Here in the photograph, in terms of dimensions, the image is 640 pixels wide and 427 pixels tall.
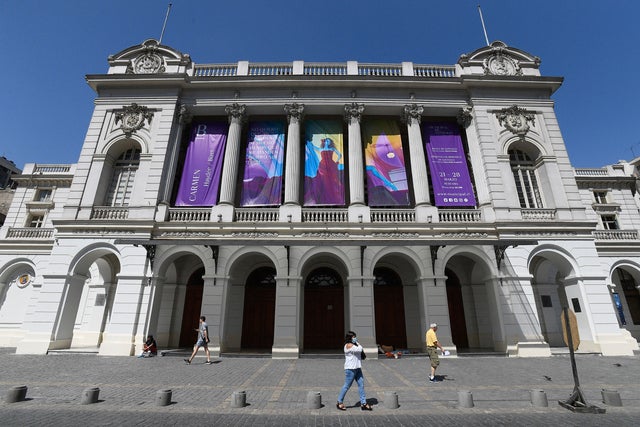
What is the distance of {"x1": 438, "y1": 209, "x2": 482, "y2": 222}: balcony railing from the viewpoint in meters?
17.0

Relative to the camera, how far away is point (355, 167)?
17875 millimetres

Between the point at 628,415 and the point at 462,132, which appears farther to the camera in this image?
the point at 462,132

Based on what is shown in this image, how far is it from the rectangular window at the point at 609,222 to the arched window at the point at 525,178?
1354 centimetres

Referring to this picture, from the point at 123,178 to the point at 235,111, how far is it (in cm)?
800

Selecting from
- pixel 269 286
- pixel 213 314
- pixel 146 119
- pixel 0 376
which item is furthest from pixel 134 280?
pixel 146 119

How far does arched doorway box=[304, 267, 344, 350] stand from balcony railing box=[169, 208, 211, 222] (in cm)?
711

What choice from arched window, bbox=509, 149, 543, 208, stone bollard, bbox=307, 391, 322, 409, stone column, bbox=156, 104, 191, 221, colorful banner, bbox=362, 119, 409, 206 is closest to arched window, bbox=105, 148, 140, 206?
stone column, bbox=156, 104, 191, 221

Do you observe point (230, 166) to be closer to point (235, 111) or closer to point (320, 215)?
point (235, 111)

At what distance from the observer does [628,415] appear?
6.54 m

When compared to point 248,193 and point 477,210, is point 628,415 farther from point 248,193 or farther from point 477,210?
point 248,193

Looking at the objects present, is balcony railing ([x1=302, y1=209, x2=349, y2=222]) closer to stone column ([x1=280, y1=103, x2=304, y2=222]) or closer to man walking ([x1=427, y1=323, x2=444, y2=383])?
stone column ([x1=280, y1=103, x2=304, y2=222])

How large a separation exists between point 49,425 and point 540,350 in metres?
18.3

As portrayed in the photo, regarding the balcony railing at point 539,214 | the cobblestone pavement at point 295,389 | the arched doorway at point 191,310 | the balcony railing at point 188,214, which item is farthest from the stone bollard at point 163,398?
the balcony railing at point 539,214

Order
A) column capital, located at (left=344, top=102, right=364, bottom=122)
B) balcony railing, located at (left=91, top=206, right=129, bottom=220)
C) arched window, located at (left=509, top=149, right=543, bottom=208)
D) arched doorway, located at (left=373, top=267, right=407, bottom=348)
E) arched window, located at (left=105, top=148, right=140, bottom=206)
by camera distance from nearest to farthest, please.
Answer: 1. balcony railing, located at (left=91, top=206, right=129, bottom=220)
2. arched doorway, located at (left=373, top=267, right=407, bottom=348)
3. arched window, located at (left=105, top=148, right=140, bottom=206)
4. arched window, located at (left=509, top=149, right=543, bottom=208)
5. column capital, located at (left=344, top=102, right=364, bottom=122)
